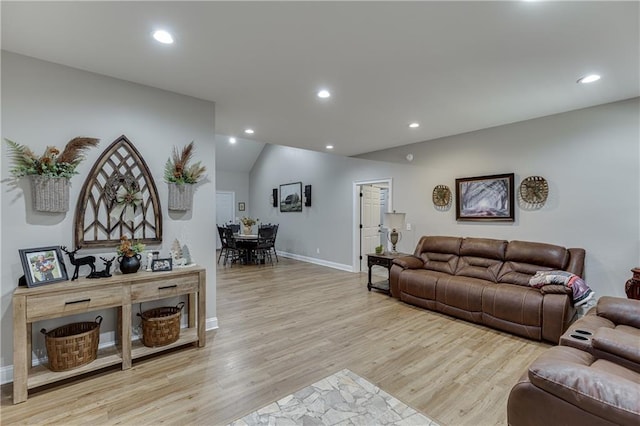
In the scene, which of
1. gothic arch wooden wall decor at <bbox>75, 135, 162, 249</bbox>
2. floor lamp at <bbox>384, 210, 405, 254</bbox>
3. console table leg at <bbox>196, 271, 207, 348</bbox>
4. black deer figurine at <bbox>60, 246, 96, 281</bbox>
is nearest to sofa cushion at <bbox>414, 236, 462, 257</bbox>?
floor lamp at <bbox>384, 210, 405, 254</bbox>

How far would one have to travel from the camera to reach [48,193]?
8.06 feet

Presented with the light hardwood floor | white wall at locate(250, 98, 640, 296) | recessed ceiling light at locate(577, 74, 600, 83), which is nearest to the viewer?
the light hardwood floor

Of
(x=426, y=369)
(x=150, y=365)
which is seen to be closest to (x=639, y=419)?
(x=426, y=369)

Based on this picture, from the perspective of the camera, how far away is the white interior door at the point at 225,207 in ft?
34.5

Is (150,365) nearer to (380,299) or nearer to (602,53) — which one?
(380,299)

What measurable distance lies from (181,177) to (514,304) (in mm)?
3962

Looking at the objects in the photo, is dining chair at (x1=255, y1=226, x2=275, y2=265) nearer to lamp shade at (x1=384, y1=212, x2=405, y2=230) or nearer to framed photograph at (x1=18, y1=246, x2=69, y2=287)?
lamp shade at (x1=384, y1=212, x2=405, y2=230)

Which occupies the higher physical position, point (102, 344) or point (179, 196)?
point (179, 196)

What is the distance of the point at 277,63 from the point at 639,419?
9.85 ft

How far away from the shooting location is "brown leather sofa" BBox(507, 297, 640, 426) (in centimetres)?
123

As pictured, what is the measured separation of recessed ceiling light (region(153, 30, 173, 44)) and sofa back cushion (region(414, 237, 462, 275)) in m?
4.39

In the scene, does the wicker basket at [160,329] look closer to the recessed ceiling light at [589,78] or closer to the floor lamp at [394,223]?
the floor lamp at [394,223]

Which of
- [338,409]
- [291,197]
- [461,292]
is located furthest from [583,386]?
[291,197]

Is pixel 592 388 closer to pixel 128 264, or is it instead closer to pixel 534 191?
pixel 128 264
